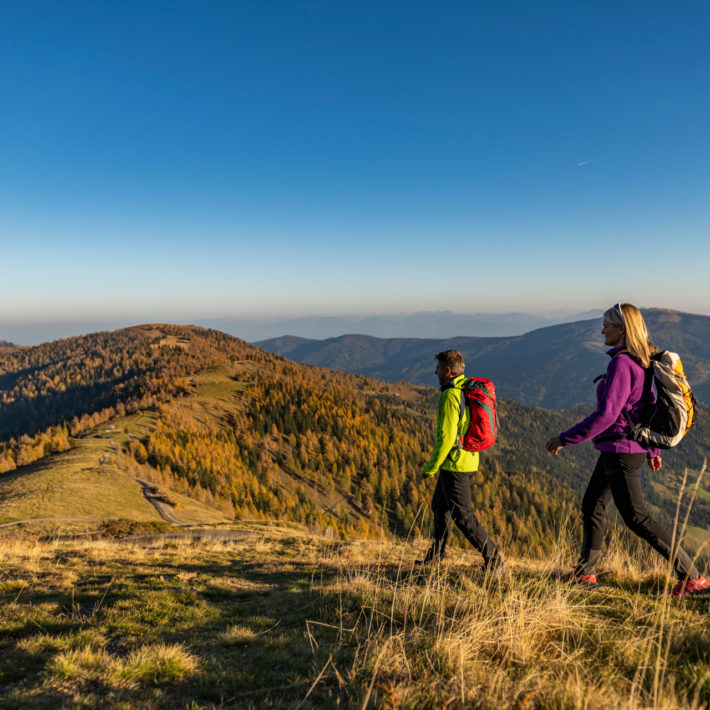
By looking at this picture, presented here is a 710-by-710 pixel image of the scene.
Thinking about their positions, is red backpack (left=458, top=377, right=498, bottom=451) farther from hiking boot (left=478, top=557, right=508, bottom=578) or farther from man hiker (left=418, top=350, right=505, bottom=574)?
hiking boot (left=478, top=557, right=508, bottom=578)

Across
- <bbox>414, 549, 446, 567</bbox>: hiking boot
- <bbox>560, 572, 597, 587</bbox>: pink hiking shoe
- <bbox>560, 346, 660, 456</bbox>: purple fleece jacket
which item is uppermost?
<bbox>560, 346, 660, 456</bbox>: purple fleece jacket

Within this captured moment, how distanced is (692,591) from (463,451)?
313cm

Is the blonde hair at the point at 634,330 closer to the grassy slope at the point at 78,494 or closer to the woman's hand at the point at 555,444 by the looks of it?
the woman's hand at the point at 555,444

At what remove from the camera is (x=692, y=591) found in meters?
4.84

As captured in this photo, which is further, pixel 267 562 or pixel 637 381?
pixel 267 562

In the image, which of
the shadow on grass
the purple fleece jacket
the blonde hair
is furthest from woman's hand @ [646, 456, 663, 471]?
the shadow on grass

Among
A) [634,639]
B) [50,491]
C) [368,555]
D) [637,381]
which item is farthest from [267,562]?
[50,491]

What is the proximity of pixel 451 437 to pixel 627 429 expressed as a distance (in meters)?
2.27

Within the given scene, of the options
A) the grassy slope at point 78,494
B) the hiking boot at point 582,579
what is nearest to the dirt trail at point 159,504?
the grassy slope at point 78,494

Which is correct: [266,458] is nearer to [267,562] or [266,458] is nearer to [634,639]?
[267,562]

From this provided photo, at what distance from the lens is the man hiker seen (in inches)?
238

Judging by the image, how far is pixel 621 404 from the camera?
4871mm

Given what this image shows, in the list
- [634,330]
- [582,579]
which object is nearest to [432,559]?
[582,579]

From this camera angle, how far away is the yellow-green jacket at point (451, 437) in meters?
6.04
